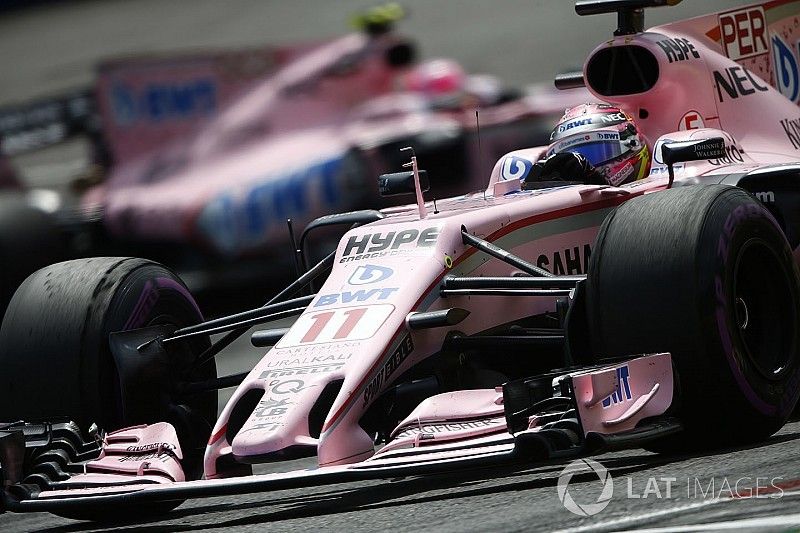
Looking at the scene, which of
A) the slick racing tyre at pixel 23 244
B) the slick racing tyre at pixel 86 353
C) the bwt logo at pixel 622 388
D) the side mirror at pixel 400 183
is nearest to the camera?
the bwt logo at pixel 622 388

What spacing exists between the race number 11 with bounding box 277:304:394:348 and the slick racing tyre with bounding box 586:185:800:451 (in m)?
0.86

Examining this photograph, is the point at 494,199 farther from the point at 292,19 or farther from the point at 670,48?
the point at 292,19

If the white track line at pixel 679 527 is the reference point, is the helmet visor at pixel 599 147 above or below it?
above

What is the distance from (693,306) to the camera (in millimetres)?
6285

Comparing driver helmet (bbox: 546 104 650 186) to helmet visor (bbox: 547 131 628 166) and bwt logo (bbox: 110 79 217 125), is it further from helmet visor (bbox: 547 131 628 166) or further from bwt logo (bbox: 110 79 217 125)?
bwt logo (bbox: 110 79 217 125)

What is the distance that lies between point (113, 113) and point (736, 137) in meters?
6.01

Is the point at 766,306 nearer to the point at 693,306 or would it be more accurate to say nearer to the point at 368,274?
the point at 693,306

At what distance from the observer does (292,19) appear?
16891 millimetres

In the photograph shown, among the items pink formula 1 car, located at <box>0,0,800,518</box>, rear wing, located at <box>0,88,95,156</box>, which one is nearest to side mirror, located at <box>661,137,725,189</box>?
pink formula 1 car, located at <box>0,0,800,518</box>

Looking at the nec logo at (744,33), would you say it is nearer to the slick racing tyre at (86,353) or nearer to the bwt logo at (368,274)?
the bwt logo at (368,274)

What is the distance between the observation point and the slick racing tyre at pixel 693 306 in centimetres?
632

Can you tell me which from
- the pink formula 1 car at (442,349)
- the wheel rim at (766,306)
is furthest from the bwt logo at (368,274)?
the wheel rim at (766,306)

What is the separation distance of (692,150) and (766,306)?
87cm

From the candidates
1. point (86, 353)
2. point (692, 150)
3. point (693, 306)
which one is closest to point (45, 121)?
point (86, 353)
